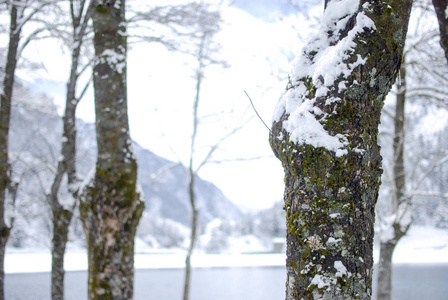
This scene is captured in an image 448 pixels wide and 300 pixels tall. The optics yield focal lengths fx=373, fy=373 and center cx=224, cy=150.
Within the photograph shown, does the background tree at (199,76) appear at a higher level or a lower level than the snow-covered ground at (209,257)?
higher

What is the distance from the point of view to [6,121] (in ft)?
21.8

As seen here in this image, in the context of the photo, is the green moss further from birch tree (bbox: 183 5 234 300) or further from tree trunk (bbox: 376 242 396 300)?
tree trunk (bbox: 376 242 396 300)

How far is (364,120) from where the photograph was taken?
5.93 feet

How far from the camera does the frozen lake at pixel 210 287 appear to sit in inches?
620

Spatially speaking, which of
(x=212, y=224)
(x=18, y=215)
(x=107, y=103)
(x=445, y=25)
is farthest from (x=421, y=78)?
(x=212, y=224)

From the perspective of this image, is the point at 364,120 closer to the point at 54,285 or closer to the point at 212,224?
the point at 54,285

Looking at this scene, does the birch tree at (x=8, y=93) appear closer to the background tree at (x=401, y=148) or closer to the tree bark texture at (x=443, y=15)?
the tree bark texture at (x=443, y=15)

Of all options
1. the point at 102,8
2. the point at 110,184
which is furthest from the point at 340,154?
the point at 102,8

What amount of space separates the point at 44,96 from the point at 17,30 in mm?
2866

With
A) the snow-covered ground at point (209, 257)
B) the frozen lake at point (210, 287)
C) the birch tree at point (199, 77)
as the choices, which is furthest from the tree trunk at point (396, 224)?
the snow-covered ground at point (209, 257)

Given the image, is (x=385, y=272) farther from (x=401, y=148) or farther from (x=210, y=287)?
(x=210, y=287)

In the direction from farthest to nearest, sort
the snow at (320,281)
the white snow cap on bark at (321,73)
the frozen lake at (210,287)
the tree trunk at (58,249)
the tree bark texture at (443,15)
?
the frozen lake at (210,287)
the tree trunk at (58,249)
the tree bark texture at (443,15)
the white snow cap on bark at (321,73)
the snow at (320,281)

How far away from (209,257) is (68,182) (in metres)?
31.2

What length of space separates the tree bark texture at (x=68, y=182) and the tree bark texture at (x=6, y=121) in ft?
2.83
